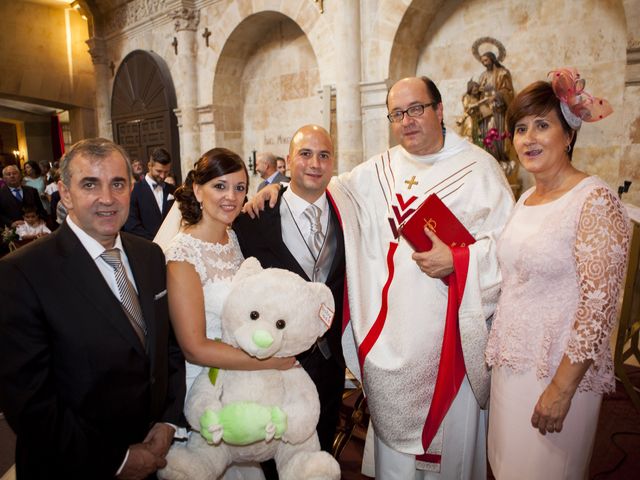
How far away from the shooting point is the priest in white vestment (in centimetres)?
195

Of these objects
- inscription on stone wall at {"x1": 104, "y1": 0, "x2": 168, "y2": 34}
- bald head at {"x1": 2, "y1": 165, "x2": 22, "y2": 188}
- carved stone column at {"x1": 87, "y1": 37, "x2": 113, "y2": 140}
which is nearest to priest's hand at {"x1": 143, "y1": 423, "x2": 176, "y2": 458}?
bald head at {"x1": 2, "y1": 165, "x2": 22, "y2": 188}

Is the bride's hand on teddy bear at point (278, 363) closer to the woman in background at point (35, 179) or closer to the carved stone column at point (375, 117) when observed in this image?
the carved stone column at point (375, 117)

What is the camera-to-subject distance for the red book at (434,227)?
1.91 metres

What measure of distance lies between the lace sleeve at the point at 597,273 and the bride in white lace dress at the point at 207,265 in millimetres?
963

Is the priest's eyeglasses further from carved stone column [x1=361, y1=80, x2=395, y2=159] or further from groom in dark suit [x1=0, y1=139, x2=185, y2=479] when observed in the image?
carved stone column [x1=361, y1=80, x2=395, y2=159]

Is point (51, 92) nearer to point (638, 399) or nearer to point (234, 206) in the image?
point (234, 206)

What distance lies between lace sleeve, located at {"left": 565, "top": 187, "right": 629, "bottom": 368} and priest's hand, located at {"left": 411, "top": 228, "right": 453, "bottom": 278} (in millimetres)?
545

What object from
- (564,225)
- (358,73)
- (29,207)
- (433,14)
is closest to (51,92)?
(29,207)

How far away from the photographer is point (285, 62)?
8.13m

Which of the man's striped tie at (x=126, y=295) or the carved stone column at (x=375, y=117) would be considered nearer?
the man's striped tie at (x=126, y=295)

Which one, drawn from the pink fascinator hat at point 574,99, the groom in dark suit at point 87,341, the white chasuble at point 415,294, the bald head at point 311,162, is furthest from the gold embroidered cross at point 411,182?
the groom in dark suit at point 87,341

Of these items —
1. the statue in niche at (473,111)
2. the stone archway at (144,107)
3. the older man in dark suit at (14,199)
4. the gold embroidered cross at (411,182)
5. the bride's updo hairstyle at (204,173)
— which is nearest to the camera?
the bride's updo hairstyle at (204,173)

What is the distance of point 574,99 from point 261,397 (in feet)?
4.85

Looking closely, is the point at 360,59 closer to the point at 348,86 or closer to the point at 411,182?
the point at 348,86
